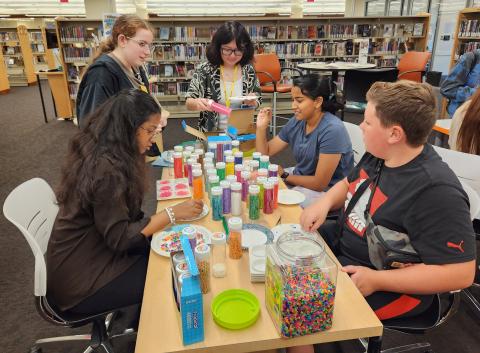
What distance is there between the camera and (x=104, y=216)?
129 cm

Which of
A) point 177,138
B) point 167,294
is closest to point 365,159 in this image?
point 167,294

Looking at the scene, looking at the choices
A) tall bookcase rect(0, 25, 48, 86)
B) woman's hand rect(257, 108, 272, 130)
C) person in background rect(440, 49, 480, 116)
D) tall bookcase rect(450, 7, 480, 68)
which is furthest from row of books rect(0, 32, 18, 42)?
person in background rect(440, 49, 480, 116)

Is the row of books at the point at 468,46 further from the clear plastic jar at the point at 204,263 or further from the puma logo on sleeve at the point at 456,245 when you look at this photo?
the clear plastic jar at the point at 204,263

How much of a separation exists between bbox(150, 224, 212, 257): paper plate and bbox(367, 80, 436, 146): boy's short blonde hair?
0.77m

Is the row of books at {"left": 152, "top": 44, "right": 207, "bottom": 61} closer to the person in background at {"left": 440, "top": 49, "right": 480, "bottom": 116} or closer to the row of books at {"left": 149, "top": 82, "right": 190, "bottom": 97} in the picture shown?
the row of books at {"left": 149, "top": 82, "right": 190, "bottom": 97}

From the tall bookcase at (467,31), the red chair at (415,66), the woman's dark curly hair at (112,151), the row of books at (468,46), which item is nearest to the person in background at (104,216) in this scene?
the woman's dark curly hair at (112,151)

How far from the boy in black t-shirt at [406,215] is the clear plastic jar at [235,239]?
0.34 meters

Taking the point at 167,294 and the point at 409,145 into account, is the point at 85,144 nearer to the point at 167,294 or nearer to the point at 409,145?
the point at 167,294

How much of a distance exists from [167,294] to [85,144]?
68cm

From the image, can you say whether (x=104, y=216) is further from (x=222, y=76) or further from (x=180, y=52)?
(x=180, y=52)

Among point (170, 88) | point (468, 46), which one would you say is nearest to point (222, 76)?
point (170, 88)

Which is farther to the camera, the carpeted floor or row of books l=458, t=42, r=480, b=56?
row of books l=458, t=42, r=480, b=56

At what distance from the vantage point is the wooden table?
2.97 feet

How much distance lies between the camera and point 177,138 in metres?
5.59
